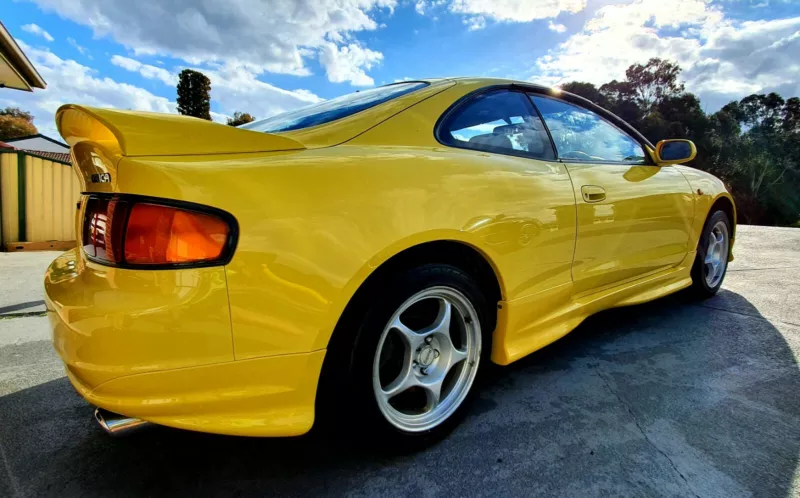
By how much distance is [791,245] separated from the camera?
6070mm

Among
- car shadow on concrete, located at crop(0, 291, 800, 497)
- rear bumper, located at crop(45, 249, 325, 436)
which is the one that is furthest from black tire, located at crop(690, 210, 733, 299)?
rear bumper, located at crop(45, 249, 325, 436)

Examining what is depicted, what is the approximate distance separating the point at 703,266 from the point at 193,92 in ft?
84.6

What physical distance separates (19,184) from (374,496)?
978 cm

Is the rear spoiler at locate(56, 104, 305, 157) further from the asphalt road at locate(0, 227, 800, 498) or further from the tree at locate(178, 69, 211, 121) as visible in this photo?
the tree at locate(178, 69, 211, 121)

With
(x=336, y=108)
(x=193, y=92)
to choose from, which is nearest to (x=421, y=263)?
(x=336, y=108)

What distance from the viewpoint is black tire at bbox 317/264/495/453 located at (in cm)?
139

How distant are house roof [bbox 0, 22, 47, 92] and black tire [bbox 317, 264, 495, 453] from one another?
761 centimetres

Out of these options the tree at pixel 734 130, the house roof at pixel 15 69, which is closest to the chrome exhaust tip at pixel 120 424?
the house roof at pixel 15 69

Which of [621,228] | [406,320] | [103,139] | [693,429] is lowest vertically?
[693,429]

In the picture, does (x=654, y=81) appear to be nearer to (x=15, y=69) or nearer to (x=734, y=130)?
(x=734, y=130)

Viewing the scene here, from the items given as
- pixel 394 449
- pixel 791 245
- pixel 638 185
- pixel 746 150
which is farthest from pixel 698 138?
pixel 394 449

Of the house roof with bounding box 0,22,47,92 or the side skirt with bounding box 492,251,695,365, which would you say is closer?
the side skirt with bounding box 492,251,695,365

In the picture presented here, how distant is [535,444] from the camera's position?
5.58ft

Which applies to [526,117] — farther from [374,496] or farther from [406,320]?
[374,496]
